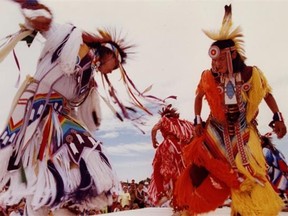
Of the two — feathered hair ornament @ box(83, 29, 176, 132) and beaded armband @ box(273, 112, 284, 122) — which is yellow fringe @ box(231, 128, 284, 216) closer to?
beaded armband @ box(273, 112, 284, 122)

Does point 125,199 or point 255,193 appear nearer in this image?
point 255,193

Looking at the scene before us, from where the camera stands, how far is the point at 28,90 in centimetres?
327

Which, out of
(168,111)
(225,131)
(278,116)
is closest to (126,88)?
(168,111)

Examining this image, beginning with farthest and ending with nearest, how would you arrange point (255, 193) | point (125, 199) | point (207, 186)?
point (125, 199), point (207, 186), point (255, 193)

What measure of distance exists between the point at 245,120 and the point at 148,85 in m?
0.52

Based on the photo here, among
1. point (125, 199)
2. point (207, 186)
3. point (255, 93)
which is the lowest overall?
point (125, 199)

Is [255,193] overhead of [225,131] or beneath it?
beneath

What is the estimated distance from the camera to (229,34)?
10.7 feet

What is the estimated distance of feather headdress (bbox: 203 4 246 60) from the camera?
10.7 feet

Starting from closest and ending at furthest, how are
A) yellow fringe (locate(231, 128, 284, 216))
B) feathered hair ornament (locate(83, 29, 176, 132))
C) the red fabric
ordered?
1. yellow fringe (locate(231, 128, 284, 216))
2. the red fabric
3. feathered hair ornament (locate(83, 29, 176, 132))

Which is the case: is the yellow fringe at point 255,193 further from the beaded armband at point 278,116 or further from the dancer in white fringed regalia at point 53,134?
the dancer in white fringed regalia at point 53,134

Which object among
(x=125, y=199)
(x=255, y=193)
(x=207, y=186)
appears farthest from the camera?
(x=125, y=199)

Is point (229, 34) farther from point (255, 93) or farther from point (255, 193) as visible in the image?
point (255, 193)

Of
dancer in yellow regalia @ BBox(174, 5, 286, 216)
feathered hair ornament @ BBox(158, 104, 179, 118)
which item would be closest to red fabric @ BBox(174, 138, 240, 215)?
dancer in yellow regalia @ BBox(174, 5, 286, 216)
